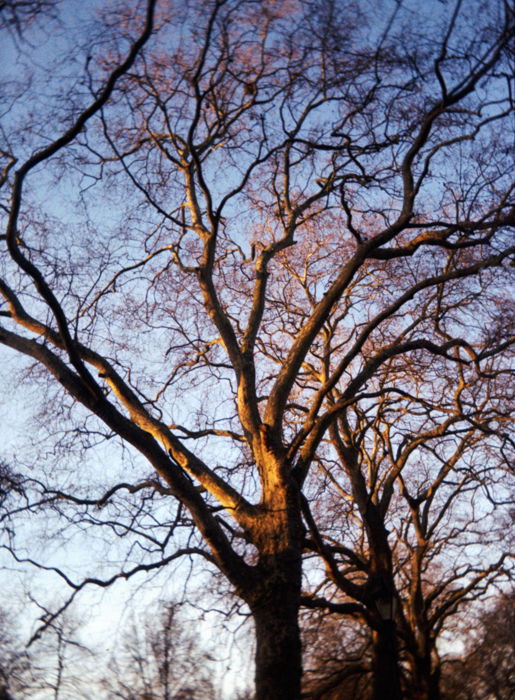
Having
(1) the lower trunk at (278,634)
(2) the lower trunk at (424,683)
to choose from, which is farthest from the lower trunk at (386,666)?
(1) the lower trunk at (278,634)

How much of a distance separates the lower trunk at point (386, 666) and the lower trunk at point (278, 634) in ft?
9.37

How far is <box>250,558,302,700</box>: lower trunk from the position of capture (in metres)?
5.33

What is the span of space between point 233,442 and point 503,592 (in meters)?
6.12

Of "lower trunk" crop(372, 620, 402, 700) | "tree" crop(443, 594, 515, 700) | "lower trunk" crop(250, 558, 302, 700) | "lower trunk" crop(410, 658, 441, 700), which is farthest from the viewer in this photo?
"tree" crop(443, 594, 515, 700)

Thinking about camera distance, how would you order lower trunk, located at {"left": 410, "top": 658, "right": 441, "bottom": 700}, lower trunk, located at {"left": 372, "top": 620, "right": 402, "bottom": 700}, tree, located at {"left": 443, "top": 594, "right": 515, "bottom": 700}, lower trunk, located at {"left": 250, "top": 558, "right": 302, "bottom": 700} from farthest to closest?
tree, located at {"left": 443, "top": 594, "right": 515, "bottom": 700}, lower trunk, located at {"left": 410, "top": 658, "right": 441, "bottom": 700}, lower trunk, located at {"left": 372, "top": 620, "right": 402, "bottom": 700}, lower trunk, located at {"left": 250, "top": 558, "right": 302, "bottom": 700}

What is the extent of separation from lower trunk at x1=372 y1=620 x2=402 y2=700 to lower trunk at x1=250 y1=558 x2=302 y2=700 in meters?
2.86

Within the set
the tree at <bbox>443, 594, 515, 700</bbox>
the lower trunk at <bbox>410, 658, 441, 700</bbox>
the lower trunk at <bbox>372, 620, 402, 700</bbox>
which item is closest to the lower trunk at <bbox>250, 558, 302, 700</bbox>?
the lower trunk at <bbox>372, 620, 402, 700</bbox>

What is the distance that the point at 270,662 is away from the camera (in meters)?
5.41

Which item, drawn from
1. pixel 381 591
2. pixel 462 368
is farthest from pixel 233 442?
pixel 462 368

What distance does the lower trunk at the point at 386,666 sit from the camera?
810 centimetres

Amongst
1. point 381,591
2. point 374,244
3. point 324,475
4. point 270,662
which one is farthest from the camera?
point 324,475

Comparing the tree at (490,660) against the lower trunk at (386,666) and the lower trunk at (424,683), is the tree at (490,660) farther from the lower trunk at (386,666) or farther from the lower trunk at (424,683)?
the lower trunk at (386,666)

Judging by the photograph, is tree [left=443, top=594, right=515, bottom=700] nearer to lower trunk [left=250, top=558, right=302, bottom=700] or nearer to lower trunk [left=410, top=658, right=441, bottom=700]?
lower trunk [left=410, top=658, right=441, bottom=700]

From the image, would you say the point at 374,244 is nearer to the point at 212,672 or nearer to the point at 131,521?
the point at 131,521
